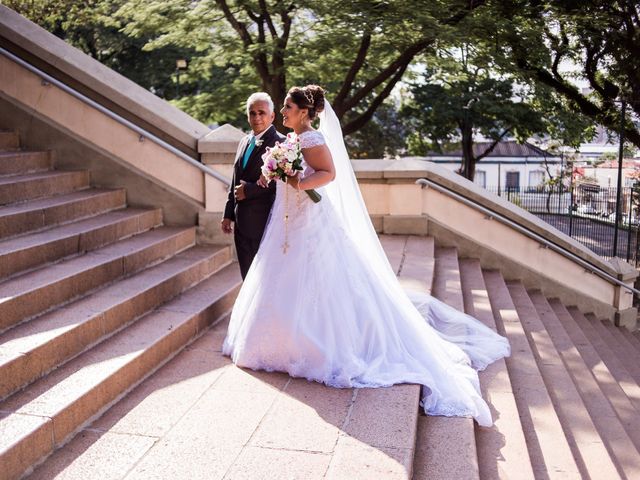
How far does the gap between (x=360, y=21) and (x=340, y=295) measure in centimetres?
997

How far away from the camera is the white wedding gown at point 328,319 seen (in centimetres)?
504

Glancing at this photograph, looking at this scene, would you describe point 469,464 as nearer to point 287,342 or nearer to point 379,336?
point 379,336

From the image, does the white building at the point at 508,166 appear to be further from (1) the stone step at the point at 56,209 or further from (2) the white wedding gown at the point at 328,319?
(2) the white wedding gown at the point at 328,319

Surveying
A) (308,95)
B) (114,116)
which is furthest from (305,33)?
(308,95)

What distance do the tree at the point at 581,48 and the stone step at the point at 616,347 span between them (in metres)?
6.60

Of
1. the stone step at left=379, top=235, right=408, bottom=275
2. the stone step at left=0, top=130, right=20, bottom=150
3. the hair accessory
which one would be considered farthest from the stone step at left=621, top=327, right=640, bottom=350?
the stone step at left=0, top=130, right=20, bottom=150

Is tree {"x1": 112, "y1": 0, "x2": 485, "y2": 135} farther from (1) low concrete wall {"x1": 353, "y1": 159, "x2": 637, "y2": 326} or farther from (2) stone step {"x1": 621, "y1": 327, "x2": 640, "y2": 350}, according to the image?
(2) stone step {"x1": 621, "y1": 327, "x2": 640, "y2": 350}

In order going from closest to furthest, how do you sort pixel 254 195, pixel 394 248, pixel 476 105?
1. pixel 254 195
2. pixel 394 248
3. pixel 476 105

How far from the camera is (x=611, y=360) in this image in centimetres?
872

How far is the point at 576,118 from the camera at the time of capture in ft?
65.5

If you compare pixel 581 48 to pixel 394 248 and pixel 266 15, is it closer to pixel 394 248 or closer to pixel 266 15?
pixel 266 15

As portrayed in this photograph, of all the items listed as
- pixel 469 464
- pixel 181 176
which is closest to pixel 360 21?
pixel 181 176

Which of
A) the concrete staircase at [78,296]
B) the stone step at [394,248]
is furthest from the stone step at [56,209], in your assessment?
the stone step at [394,248]

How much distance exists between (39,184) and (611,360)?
6.88 meters
